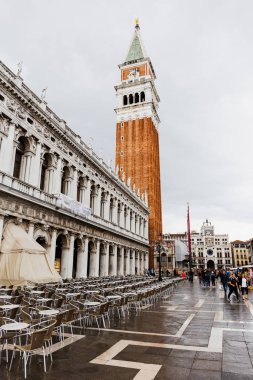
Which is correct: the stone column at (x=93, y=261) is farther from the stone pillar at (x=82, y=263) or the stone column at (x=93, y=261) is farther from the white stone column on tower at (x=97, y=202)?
the white stone column on tower at (x=97, y=202)

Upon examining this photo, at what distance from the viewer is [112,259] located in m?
33.7

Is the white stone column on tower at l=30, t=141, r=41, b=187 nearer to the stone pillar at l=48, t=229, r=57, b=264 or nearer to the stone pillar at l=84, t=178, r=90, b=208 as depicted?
the stone pillar at l=48, t=229, r=57, b=264

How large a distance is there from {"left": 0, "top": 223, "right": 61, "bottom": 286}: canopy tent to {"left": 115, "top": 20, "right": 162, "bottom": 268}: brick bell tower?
39077 millimetres

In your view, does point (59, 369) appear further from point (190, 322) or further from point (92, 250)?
point (92, 250)

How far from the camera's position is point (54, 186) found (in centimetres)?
2247

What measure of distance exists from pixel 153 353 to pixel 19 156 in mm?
17275

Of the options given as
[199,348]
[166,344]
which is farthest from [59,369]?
[199,348]

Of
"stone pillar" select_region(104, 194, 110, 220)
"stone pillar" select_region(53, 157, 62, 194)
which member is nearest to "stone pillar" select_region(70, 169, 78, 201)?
"stone pillar" select_region(53, 157, 62, 194)

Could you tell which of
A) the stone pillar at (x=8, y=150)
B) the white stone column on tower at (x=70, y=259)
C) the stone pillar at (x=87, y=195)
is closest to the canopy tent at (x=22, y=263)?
the stone pillar at (x=8, y=150)

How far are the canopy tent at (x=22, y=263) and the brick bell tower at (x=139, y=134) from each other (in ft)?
128

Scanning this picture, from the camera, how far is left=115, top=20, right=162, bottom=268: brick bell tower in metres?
56.0

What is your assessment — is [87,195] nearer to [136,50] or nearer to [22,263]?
[22,263]

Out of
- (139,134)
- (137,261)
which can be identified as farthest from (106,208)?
(139,134)

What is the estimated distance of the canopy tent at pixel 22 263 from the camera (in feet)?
43.7
